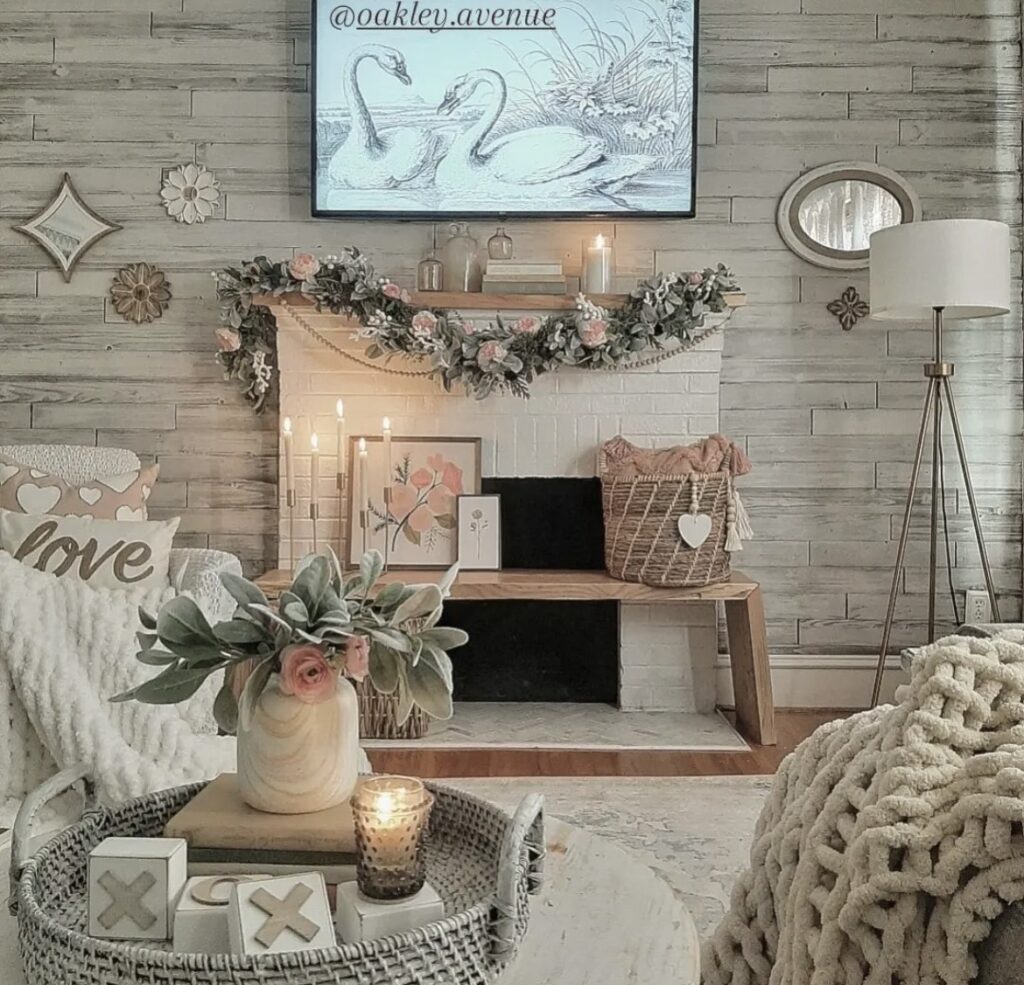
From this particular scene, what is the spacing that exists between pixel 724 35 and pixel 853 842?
3356 millimetres

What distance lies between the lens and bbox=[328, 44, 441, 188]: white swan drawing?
3850mm

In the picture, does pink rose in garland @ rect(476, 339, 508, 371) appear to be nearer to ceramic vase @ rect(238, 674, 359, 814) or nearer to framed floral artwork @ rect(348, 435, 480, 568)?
framed floral artwork @ rect(348, 435, 480, 568)

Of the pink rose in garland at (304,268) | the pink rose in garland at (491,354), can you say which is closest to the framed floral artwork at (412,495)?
the pink rose in garland at (491,354)

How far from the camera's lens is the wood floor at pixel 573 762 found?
3.22 meters

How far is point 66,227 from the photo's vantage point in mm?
3938

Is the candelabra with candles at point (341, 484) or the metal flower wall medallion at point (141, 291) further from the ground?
the metal flower wall medallion at point (141, 291)

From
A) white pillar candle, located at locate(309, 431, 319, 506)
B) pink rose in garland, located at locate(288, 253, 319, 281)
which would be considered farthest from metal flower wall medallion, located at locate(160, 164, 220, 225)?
white pillar candle, located at locate(309, 431, 319, 506)

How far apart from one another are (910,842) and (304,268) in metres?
2.88

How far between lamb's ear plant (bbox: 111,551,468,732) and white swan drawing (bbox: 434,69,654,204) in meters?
2.77

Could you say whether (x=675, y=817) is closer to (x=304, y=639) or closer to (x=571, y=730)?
(x=571, y=730)

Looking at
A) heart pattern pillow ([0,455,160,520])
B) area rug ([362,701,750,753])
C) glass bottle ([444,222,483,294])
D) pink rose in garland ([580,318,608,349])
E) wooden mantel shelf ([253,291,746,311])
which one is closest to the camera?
heart pattern pillow ([0,455,160,520])

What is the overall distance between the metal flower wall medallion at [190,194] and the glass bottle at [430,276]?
0.76 m

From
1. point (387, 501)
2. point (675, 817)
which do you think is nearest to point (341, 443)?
point (387, 501)

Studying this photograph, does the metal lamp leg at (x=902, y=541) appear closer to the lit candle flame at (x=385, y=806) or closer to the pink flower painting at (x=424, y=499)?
the pink flower painting at (x=424, y=499)
